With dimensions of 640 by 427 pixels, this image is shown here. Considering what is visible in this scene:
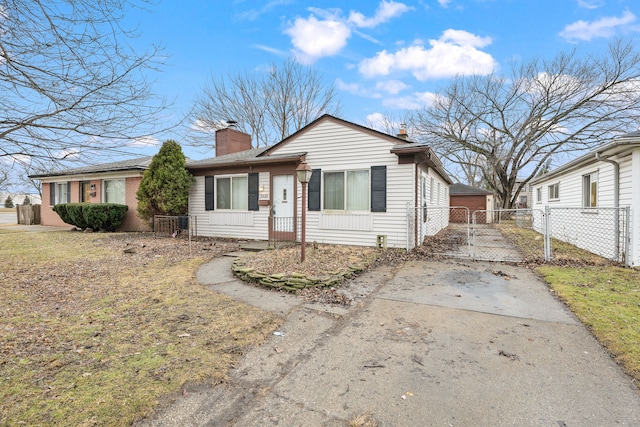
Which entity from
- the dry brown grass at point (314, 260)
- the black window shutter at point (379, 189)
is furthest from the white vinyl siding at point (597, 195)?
the dry brown grass at point (314, 260)

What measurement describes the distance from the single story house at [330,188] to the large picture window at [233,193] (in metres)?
0.03

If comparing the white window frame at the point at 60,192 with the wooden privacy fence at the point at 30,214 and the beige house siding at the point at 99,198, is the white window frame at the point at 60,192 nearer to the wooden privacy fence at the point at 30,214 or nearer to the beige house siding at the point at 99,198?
the beige house siding at the point at 99,198

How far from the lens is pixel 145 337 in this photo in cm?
333

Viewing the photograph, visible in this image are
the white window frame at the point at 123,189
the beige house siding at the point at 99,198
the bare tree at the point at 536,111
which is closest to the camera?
the beige house siding at the point at 99,198

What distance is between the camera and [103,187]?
48.6 feet

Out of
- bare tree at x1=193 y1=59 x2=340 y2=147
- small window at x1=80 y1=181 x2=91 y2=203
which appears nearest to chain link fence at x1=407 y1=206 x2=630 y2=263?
small window at x1=80 y1=181 x2=91 y2=203

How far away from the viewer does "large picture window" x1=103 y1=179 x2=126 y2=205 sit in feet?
47.1

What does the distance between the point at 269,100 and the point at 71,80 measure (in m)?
21.7

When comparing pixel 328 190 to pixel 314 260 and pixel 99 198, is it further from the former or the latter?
pixel 99 198

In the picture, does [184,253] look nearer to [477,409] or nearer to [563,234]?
[477,409]

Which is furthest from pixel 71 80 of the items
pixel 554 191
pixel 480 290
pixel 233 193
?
pixel 554 191

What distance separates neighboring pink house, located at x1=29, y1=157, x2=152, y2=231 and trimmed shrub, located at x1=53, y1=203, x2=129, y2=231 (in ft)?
1.80

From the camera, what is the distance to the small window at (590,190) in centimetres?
905

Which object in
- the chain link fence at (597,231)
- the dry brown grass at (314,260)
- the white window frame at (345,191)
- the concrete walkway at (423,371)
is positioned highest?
the white window frame at (345,191)
